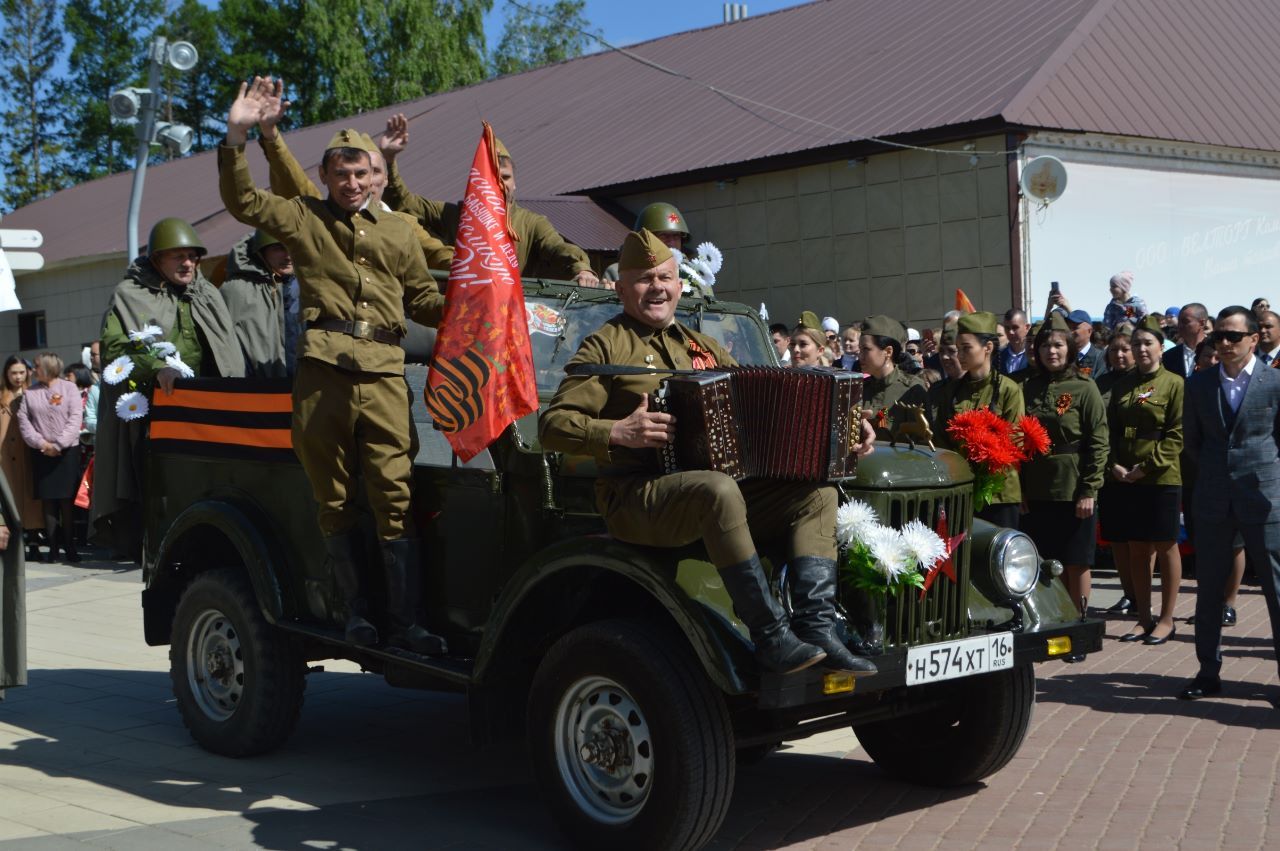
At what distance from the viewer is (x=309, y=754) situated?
7.15 metres

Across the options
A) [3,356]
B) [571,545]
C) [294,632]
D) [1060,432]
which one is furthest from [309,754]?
[3,356]

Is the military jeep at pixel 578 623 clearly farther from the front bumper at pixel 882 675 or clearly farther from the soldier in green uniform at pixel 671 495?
the soldier in green uniform at pixel 671 495

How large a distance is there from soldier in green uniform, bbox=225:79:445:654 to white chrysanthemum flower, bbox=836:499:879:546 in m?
1.80

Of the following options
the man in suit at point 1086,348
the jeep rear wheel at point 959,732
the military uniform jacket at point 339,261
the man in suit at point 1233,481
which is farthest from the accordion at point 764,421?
the man in suit at point 1086,348

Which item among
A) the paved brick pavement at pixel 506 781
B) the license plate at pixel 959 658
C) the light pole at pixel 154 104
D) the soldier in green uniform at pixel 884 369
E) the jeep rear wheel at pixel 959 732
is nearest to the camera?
the license plate at pixel 959 658

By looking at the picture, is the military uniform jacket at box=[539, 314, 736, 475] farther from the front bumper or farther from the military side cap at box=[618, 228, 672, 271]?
the front bumper

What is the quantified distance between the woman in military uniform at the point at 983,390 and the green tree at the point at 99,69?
57699 mm

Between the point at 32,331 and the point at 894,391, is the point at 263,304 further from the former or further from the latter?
the point at 32,331

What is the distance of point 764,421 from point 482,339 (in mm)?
1304

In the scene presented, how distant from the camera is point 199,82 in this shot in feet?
197

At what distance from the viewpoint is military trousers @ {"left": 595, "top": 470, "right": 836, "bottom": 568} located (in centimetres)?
487

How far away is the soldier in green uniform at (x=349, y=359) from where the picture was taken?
611 centimetres

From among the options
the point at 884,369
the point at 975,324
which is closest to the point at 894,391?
the point at 884,369

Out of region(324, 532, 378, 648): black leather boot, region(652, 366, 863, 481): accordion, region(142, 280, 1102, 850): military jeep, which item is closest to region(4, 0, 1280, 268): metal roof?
region(142, 280, 1102, 850): military jeep
